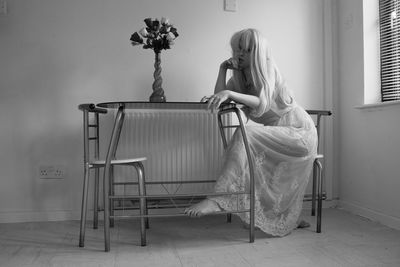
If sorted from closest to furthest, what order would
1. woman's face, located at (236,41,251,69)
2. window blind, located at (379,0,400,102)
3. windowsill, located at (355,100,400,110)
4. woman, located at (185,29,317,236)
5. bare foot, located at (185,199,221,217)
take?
1. bare foot, located at (185,199,221,217)
2. woman, located at (185,29,317,236)
3. woman's face, located at (236,41,251,69)
4. windowsill, located at (355,100,400,110)
5. window blind, located at (379,0,400,102)

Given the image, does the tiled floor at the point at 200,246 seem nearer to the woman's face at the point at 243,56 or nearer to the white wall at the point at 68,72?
the white wall at the point at 68,72

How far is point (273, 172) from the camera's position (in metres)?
1.97

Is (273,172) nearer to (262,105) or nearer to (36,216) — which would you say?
(262,105)

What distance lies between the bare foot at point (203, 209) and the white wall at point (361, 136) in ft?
3.45

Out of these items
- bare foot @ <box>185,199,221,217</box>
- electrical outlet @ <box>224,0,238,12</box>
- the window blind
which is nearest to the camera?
bare foot @ <box>185,199,221,217</box>

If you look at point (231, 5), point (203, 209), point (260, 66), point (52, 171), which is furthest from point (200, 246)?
point (231, 5)

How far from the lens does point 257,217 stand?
1.90 meters

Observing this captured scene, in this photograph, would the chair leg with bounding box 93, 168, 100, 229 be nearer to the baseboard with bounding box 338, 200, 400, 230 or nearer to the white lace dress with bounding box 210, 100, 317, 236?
the white lace dress with bounding box 210, 100, 317, 236

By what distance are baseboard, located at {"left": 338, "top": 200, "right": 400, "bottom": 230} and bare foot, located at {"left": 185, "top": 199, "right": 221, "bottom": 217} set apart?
1026mm

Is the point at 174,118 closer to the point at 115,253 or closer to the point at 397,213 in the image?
the point at 115,253

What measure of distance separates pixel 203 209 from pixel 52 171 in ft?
3.69

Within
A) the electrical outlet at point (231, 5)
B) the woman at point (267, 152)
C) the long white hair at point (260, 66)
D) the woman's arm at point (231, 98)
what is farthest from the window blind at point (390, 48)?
the woman's arm at point (231, 98)

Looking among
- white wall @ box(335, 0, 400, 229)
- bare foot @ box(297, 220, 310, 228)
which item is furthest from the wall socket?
white wall @ box(335, 0, 400, 229)

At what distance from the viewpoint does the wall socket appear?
2375mm
